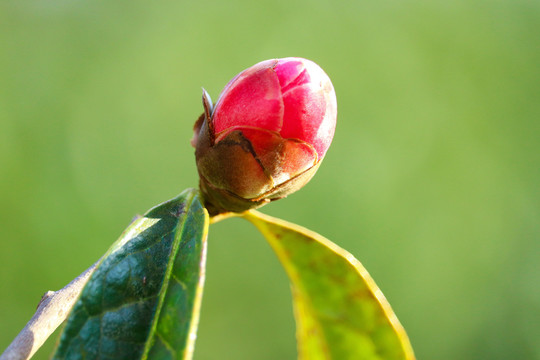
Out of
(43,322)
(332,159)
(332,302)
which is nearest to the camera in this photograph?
(43,322)

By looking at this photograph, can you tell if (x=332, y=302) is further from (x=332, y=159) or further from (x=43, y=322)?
(x=332, y=159)

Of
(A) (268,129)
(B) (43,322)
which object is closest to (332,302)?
(A) (268,129)

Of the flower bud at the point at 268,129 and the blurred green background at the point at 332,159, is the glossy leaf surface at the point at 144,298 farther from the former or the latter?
the blurred green background at the point at 332,159

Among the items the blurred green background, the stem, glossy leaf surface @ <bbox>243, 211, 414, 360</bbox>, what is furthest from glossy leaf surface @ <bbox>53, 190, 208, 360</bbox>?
the blurred green background

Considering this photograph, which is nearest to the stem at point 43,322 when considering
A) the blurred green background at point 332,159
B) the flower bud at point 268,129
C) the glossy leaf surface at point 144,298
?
the glossy leaf surface at point 144,298

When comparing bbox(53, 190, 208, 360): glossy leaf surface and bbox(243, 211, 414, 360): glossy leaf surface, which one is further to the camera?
bbox(243, 211, 414, 360): glossy leaf surface

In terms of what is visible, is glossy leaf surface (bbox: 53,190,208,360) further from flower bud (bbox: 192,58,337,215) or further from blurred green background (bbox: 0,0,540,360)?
blurred green background (bbox: 0,0,540,360)
